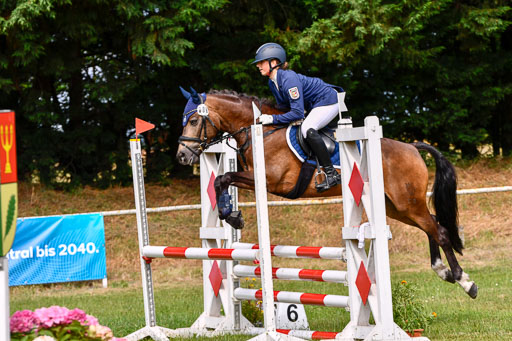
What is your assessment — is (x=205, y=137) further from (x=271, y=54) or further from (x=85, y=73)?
(x=85, y=73)

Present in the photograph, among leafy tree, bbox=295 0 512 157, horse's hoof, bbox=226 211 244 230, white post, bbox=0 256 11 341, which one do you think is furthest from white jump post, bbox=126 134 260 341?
leafy tree, bbox=295 0 512 157

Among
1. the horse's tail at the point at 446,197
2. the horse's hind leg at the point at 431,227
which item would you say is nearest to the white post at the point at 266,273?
the horse's hind leg at the point at 431,227

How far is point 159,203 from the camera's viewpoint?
43.5ft

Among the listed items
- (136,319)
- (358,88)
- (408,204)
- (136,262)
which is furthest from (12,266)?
(358,88)

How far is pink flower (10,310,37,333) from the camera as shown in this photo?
329 centimetres

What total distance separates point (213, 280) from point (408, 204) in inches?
78.4

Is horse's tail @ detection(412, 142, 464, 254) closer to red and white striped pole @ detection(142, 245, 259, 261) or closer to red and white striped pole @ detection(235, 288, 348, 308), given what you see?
red and white striped pole @ detection(235, 288, 348, 308)

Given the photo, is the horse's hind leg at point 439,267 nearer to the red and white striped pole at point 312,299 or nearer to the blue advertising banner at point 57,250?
the red and white striped pole at point 312,299

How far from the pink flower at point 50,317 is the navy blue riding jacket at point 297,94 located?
3028mm

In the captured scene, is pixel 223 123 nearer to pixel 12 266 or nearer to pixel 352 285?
pixel 352 285

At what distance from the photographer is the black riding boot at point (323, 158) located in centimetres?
591

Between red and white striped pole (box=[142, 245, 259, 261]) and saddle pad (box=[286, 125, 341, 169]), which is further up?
saddle pad (box=[286, 125, 341, 169])

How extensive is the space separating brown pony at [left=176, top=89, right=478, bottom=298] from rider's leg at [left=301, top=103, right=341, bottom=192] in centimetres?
16

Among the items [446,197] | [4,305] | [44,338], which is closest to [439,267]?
[446,197]
